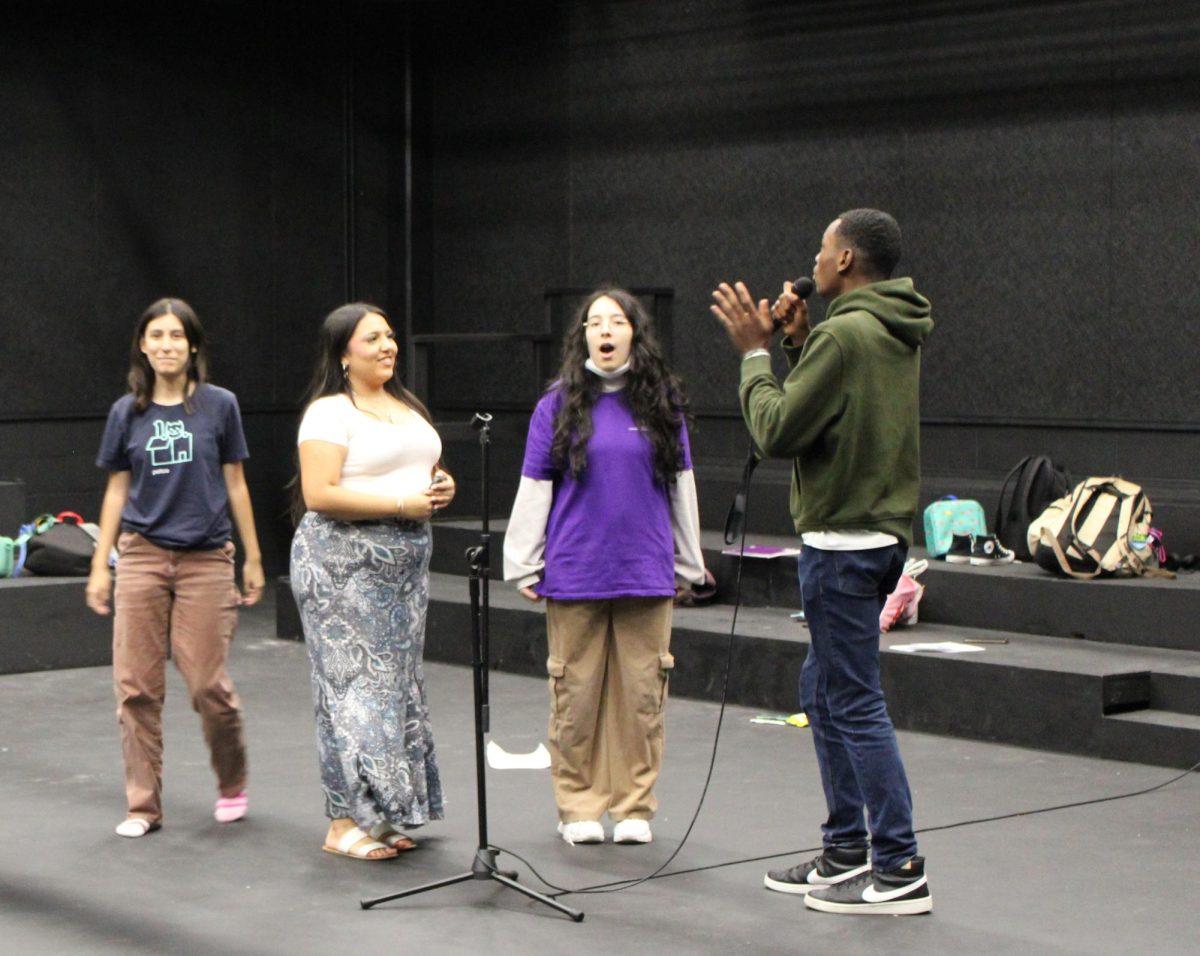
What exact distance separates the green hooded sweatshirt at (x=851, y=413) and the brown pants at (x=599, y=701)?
0.94 metres

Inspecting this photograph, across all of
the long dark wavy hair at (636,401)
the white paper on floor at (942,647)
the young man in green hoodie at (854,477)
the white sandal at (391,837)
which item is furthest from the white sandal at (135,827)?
the white paper on floor at (942,647)

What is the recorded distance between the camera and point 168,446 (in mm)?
5191

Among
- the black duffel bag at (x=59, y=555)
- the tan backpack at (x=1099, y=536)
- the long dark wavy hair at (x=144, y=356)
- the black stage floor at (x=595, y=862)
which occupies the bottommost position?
the black stage floor at (x=595, y=862)

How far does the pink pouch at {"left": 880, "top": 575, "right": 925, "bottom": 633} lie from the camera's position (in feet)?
24.0

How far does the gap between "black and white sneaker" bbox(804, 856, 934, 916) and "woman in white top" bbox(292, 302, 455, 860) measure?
1190mm

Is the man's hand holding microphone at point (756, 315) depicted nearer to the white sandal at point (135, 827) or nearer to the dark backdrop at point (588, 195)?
the white sandal at point (135, 827)

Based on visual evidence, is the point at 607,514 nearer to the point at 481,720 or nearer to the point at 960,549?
the point at 481,720

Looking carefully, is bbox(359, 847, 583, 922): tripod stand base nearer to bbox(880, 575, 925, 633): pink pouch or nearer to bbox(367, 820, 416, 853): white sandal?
bbox(367, 820, 416, 853): white sandal

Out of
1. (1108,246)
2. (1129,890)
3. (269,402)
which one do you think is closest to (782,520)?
(1108,246)

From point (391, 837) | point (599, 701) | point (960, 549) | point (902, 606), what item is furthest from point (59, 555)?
point (599, 701)

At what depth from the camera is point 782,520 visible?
9.45m

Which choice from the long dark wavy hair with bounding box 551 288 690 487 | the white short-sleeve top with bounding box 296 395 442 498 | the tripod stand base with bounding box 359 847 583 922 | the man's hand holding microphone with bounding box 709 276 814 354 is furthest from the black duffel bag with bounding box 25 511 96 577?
the man's hand holding microphone with bounding box 709 276 814 354

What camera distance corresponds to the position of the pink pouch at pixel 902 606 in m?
7.30

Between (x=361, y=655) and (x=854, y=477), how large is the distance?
1414 mm
